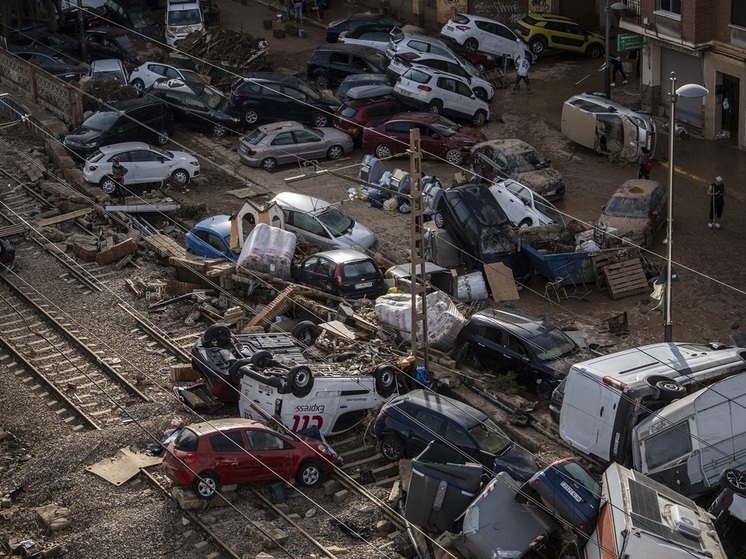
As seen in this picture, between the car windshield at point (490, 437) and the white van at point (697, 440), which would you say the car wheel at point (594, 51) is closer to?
the car windshield at point (490, 437)

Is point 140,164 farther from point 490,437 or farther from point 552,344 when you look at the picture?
point 490,437

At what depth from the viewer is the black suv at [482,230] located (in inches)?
1192

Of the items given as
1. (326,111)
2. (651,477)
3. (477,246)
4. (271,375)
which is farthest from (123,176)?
(651,477)

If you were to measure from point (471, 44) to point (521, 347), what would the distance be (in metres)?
21.8

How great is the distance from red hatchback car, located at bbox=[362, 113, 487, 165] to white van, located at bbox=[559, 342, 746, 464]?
14.4 metres

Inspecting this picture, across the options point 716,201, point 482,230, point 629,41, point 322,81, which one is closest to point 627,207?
point 716,201

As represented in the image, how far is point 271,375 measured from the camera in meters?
24.0

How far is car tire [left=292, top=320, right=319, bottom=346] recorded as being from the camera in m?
27.0

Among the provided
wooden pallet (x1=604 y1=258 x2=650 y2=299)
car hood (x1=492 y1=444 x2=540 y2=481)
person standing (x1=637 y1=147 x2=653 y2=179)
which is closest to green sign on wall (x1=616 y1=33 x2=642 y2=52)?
person standing (x1=637 y1=147 x2=653 y2=179)

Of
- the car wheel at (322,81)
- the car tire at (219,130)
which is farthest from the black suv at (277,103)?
the car wheel at (322,81)

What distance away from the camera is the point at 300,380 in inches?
934

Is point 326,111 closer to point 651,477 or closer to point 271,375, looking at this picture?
point 271,375

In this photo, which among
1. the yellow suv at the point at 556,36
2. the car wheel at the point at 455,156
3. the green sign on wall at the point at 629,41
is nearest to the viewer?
the car wheel at the point at 455,156

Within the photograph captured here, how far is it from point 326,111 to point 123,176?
24.3ft
